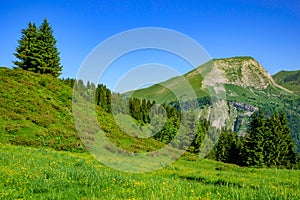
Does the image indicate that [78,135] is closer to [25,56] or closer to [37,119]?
[37,119]

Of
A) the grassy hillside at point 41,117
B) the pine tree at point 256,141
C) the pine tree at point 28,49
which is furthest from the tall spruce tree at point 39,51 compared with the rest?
the pine tree at point 256,141

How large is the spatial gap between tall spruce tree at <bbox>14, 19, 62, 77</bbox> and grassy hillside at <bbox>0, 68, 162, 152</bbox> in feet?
50.5

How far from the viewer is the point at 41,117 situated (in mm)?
29109

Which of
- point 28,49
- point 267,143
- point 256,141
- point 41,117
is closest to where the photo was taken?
point 41,117

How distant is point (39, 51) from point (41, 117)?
29958 mm

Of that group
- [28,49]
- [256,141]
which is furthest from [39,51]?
[256,141]

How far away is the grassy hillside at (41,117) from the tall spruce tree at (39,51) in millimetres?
15400

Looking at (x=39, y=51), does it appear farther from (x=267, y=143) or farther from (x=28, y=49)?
(x=267, y=143)

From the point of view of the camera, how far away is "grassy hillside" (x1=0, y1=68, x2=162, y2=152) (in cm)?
2570

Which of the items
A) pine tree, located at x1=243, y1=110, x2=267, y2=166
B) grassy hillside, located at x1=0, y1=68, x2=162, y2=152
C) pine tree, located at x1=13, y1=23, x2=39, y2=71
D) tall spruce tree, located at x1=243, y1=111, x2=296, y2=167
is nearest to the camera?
grassy hillside, located at x1=0, y1=68, x2=162, y2=152

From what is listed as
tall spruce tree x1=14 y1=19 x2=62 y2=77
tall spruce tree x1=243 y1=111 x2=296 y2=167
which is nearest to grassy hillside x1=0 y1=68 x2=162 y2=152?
tall spruce tree x1=14 y1=19 x2=62 y2=77

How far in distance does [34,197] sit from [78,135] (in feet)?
70.5

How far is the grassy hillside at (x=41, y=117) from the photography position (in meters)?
25.7

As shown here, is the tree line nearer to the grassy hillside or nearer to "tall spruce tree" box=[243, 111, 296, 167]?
"tall spruce tree" box=[243, 111, 296, 167]
